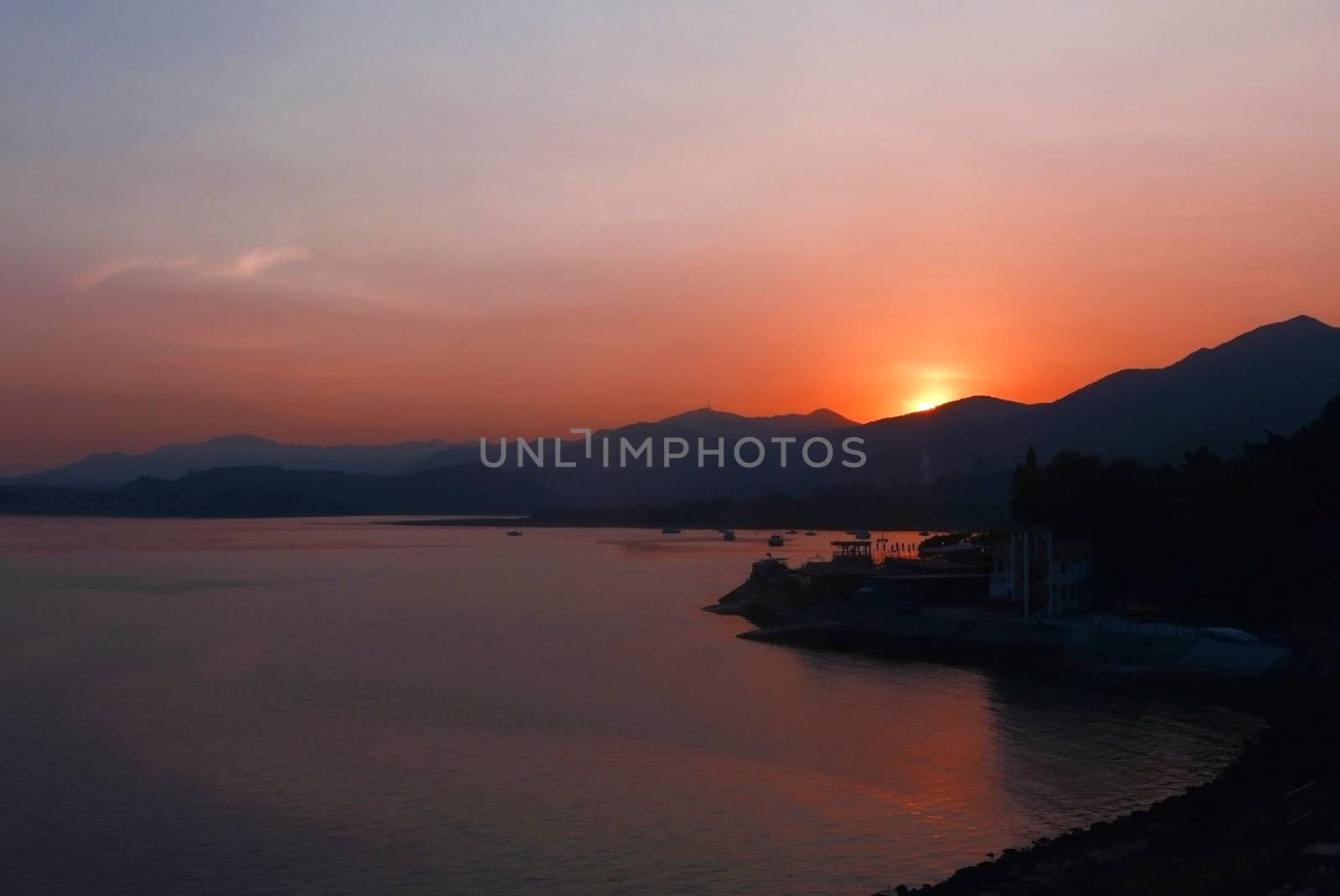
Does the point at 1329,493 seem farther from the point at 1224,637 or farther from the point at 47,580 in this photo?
the point at 47,580

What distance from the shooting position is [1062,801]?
23281 mm

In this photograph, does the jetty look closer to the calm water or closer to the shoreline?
the calm water

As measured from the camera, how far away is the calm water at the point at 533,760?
20.1 metres

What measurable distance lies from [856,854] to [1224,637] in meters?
21.6

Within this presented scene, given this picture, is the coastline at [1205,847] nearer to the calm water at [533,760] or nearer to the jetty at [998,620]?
the calm water at [533,760]

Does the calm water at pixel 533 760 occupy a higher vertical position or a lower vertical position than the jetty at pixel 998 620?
lower

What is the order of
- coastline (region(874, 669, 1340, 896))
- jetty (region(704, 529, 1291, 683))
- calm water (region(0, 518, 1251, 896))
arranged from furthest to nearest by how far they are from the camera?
jetty (region(704, 529, 1291, 683)), calm water (region(0, 518, 1251, 896)), coastline (region(874, 669, 1340, 896))

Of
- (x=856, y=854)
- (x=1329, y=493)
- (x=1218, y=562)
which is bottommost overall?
(x=856, y=854)

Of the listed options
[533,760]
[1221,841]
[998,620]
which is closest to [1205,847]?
[1221,841]

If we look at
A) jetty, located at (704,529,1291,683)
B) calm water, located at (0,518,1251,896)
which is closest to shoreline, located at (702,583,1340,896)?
calm water, located at (0,518,1251,896)

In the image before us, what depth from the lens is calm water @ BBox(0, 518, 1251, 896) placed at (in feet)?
65.9

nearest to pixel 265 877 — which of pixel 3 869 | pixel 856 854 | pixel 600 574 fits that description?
pixel 3 869

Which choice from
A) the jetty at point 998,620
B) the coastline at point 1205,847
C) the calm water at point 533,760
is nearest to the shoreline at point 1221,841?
the coastline at point 1205,847

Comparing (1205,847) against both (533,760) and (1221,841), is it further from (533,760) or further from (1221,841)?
(533,760)
